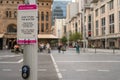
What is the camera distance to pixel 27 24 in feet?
18.2

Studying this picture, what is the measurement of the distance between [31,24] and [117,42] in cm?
8080

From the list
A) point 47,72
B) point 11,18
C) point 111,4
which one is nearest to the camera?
point 47,72

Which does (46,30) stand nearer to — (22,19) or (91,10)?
(91,10)

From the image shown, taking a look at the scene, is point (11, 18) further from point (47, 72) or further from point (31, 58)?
point (31, 58)

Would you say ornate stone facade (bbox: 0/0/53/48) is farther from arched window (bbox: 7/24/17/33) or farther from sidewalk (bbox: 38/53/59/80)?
sidewalk (bbox: 38/53/59/80)

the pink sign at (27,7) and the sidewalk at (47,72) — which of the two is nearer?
the pink sign at (27,7)

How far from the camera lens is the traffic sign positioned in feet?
18.2

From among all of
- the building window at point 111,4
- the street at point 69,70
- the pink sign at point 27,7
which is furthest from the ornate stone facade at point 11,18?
the pink sign at point 27,7

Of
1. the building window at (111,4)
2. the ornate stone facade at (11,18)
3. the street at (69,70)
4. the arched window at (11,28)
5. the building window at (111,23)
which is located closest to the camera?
the street at (69,70)

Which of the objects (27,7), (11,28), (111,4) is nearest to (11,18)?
(11,28)

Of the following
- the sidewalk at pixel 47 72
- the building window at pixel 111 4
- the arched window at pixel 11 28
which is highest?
the building window at pixel 111 4

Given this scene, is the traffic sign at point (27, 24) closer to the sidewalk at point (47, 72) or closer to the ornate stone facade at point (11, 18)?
the sidewalk at point (47, 72)

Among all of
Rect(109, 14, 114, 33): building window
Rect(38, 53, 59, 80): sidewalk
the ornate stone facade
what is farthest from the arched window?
Rect(38, 53, 59, 80): sidewalk

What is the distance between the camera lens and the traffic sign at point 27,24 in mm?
5555
